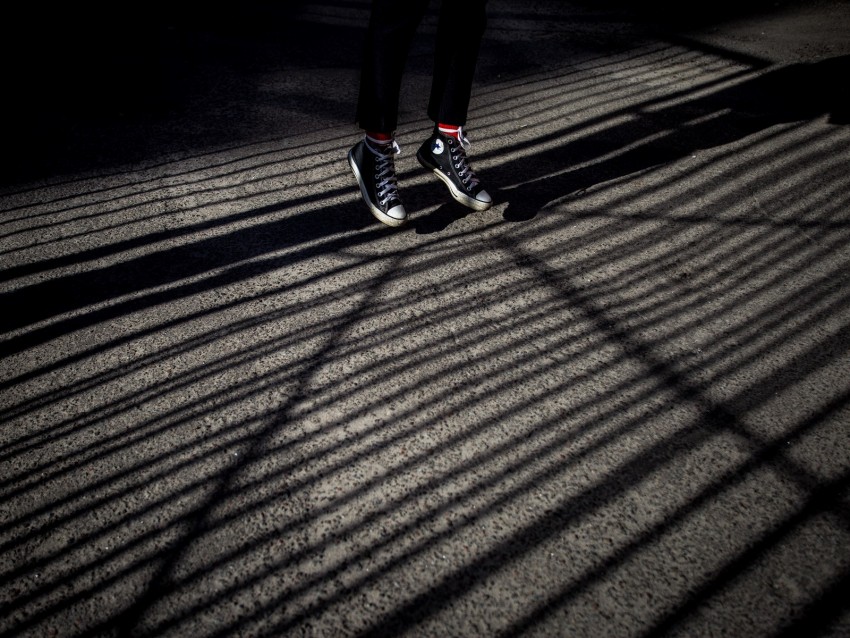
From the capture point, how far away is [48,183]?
359cm

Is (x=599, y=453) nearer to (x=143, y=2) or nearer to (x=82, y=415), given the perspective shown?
(x=82, y=415)

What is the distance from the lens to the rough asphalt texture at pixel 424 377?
1.69m

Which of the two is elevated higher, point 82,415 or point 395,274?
point 395,274

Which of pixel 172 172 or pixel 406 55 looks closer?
pixel 406 55

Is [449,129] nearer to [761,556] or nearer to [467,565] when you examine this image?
[467,565]

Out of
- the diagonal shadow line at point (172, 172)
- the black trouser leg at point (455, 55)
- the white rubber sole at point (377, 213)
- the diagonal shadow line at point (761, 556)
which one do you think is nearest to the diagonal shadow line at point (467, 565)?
the diagonal shadow line at point (761, 556)

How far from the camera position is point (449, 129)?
3.33 meters

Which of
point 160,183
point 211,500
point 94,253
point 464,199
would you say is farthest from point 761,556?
point 160,183

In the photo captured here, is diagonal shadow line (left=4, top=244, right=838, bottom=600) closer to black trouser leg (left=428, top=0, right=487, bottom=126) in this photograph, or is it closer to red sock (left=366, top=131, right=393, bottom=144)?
black trouser leg (left=428, top=0, right=487, bottom=126)

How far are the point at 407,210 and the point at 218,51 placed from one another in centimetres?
341

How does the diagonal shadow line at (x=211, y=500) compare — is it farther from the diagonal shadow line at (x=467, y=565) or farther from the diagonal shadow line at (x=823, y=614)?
the diagonal shadow line at (x=823, y=614)

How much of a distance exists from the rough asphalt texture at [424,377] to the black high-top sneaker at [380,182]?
11 cm

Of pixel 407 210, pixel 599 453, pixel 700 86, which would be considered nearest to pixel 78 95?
pixel 407 210

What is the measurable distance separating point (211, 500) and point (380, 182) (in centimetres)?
192
